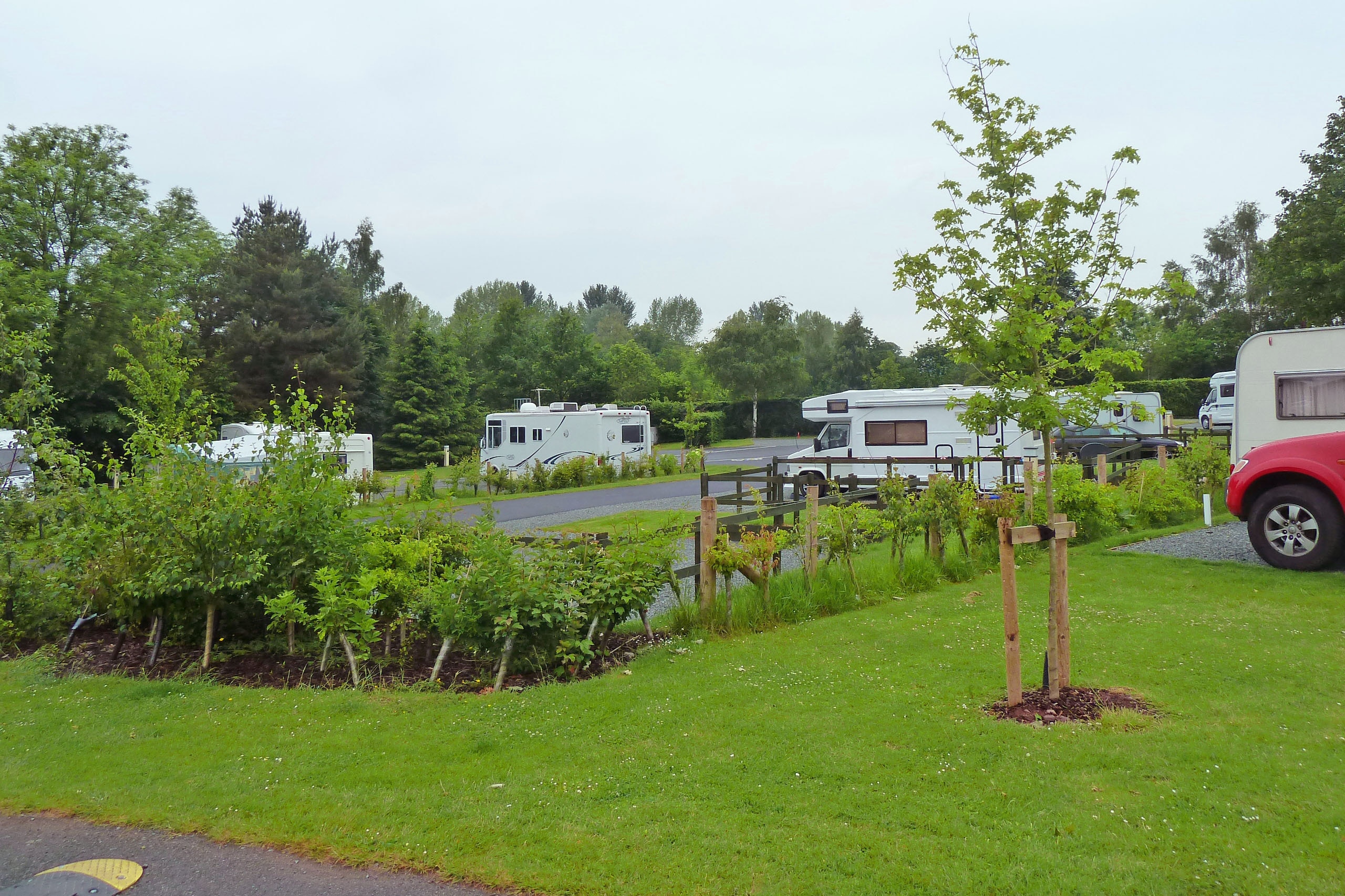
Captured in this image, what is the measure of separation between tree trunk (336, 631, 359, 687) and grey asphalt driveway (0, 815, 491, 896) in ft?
6.91

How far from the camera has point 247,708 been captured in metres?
5.80

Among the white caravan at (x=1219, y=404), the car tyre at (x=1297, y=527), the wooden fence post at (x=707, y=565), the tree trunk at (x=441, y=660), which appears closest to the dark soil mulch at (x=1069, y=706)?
the wooden fence post at (x=707, y=565)

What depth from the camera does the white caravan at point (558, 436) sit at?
27.8 meters

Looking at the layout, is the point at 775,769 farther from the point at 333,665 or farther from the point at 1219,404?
the point at 1219,404

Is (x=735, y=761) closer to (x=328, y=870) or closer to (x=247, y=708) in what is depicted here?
(x=328, y=870)

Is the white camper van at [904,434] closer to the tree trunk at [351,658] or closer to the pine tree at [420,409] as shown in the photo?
the tree trunk at [351,658]

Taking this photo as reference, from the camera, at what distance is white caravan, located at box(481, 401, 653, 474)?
91.4 feet

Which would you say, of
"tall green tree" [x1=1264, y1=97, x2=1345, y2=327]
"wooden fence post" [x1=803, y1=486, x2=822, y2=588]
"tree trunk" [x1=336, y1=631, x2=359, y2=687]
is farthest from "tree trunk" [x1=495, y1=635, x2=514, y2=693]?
"tall green tree" [x1=1264, y1=97, x2=1345, y2=327]

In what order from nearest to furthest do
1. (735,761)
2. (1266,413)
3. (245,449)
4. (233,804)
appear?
(233,804) → (735,761) → (1266,413) → (245,449)

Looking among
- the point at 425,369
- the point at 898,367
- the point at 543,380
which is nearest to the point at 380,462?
the point at 425,369

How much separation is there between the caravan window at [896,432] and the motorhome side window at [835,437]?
578mm

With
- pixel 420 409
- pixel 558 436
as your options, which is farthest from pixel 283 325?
pixel 558 436

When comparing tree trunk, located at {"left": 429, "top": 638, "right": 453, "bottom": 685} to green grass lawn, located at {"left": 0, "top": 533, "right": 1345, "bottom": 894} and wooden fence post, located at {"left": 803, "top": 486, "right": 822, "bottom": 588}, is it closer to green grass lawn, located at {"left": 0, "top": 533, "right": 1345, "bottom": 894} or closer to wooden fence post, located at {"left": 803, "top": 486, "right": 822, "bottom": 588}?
green grass lawn, located at {"left": 0, "top": 533, "right": 1345, "bottom": 894}

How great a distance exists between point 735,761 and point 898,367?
55.7 metres
